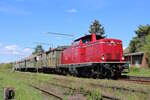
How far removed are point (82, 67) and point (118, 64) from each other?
3.45 metres

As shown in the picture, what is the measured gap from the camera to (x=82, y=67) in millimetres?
18953

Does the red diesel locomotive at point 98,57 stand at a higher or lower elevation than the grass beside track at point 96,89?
higher

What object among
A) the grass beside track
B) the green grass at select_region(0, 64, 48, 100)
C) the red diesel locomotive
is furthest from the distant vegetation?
the grass beside track

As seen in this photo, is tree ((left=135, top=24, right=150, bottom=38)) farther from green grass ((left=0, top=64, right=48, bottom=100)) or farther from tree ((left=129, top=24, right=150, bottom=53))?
green grass ((left=0, top=64, right=48, bottom=100))

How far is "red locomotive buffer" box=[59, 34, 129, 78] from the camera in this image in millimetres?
16406

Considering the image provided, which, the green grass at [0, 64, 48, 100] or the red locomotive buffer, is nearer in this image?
the green grass at [0, 64, 48, 100]

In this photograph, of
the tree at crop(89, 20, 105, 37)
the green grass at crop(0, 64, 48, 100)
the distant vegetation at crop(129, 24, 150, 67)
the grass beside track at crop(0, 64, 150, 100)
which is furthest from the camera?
the tree at crop(89, 20, 105, 37)

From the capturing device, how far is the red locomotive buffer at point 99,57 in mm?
16406

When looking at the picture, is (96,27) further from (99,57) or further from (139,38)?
(99,57)

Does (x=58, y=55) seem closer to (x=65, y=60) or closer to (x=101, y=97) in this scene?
(x=65, y=60)

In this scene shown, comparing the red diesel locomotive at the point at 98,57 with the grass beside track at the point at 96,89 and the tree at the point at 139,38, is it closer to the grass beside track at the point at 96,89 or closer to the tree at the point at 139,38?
the grass beside track at the point at 96,89

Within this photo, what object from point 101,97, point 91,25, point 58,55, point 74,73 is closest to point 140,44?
point 91,25

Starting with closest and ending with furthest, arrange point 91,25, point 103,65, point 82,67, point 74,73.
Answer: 1. point 103,65
2. point 82,67
3. point 74,73
4. point 91,25

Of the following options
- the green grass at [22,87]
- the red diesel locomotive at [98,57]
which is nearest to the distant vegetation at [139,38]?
the green grass at [22,87]
